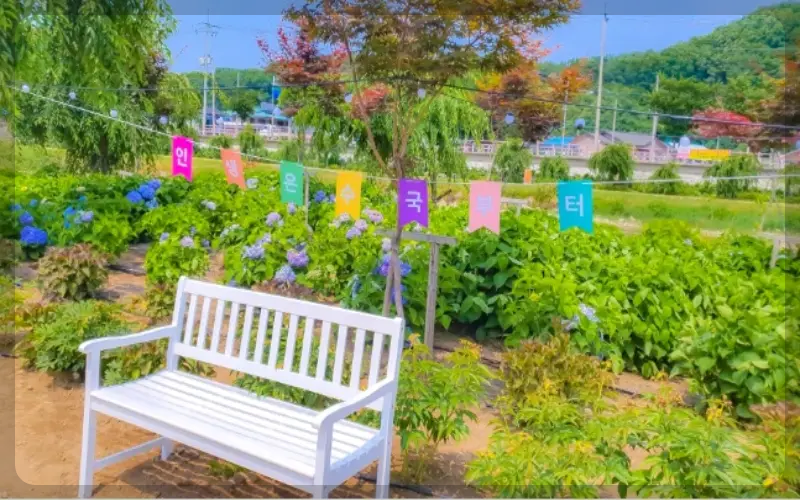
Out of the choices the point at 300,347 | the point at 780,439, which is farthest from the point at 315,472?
the point at 780,439

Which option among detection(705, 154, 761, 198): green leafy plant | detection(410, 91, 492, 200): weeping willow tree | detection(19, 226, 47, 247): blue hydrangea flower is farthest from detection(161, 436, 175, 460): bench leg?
detection(705, 154, 761, 198): green leafy plant

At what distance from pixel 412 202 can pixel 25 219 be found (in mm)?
3893

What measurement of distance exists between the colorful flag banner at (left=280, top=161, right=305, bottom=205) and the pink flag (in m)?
1.46

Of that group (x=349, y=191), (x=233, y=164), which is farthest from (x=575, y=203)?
(x=233, y=164)

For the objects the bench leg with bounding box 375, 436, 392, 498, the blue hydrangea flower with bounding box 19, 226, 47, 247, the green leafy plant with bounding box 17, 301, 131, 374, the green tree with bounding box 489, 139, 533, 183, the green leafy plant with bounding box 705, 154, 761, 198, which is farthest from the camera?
the green tree with bounding box 489, 139, 533, 183

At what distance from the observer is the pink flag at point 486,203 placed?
12.5ft

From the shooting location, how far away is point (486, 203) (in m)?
3.86

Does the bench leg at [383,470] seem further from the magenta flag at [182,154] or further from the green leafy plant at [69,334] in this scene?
the magenta flag at [182,154]

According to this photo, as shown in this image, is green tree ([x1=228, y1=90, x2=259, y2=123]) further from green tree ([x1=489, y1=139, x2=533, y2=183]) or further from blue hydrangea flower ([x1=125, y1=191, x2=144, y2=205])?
blue hydrangea flower ([x1=125, y1=191, x2=144, y2=205])

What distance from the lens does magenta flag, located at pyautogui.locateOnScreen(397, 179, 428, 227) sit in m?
3.67

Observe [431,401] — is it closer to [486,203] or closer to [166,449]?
[166,449]

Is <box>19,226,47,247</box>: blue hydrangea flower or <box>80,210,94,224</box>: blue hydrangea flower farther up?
<box>80,210,94,224</box>: blue hydrangea flower

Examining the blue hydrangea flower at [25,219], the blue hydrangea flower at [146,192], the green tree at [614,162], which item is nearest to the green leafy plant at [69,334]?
the blue hydrangea flower at [25,219]

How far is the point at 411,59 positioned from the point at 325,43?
1.89 feet
